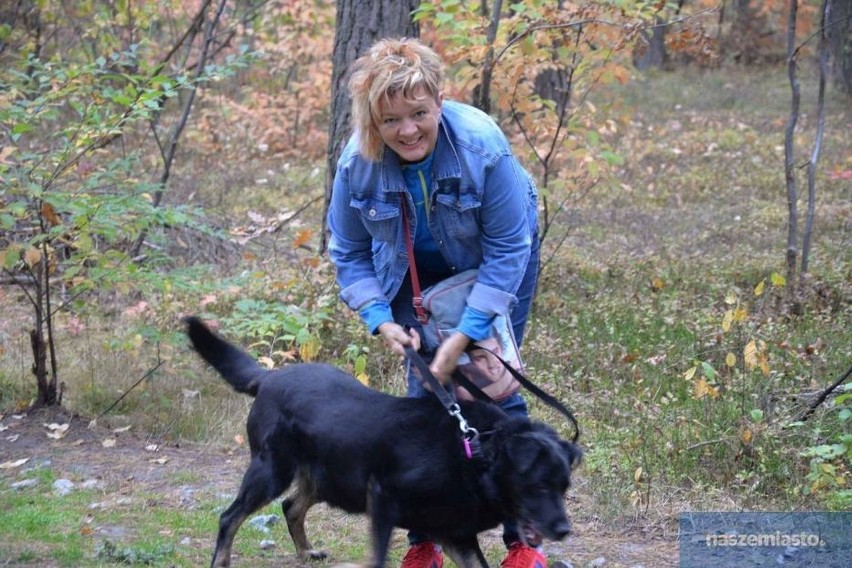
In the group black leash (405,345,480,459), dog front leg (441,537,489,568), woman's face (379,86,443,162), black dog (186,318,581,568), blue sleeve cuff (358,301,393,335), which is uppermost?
woman's face (379,86,443,162)

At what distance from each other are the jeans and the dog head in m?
0.43

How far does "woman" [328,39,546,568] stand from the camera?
3.59 metres

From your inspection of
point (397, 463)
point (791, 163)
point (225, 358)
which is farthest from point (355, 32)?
point (397, 463)

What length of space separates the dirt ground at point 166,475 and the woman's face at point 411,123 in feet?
6.33

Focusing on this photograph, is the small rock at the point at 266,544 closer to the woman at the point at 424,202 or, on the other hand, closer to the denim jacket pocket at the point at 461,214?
the woman at the point at 424,202

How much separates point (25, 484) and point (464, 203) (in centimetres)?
310

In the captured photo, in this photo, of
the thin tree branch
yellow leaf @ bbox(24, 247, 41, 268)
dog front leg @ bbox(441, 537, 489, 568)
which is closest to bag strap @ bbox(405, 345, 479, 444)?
dog front leg @ bbox(441, 537, 489, 568)

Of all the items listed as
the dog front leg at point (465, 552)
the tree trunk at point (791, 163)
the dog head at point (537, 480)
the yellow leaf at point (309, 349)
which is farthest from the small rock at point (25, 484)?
the tree trunk at point (791, 163)

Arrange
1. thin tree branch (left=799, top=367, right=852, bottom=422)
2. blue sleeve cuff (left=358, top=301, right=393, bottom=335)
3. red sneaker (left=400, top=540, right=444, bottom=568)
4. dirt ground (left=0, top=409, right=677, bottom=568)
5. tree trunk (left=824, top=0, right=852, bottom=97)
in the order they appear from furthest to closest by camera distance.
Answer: tree trunk (left=824, top=0, right=852, bottom=97) → thin tree branch (left=799, top=367, right=852, bottom=422) → dirt ground (left=0, top=409, right=677, bottom=568) → red sneaker (left=400, top=540, right=444, bottom=568) → blue sleeve cuff (left=358, top=301, right=393, bottom=335)

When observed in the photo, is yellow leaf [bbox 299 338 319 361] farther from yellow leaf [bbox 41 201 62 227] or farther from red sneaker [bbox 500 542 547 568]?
red sneaker [bbox 500 542 547 568]

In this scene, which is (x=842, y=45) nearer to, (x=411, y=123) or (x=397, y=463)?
(x=411, y=123)

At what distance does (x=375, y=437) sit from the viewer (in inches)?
151

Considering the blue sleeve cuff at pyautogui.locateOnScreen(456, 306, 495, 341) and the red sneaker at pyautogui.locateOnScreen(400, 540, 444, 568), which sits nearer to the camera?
the blue sleeve cuff at pyautogui.locateOnScreen(456, 306, 495, 341)

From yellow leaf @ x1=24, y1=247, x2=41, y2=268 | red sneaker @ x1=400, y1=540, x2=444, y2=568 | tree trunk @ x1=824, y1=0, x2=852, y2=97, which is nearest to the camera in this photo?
red sneaker @ x1=400, y1=540, x2=444, y2=568
